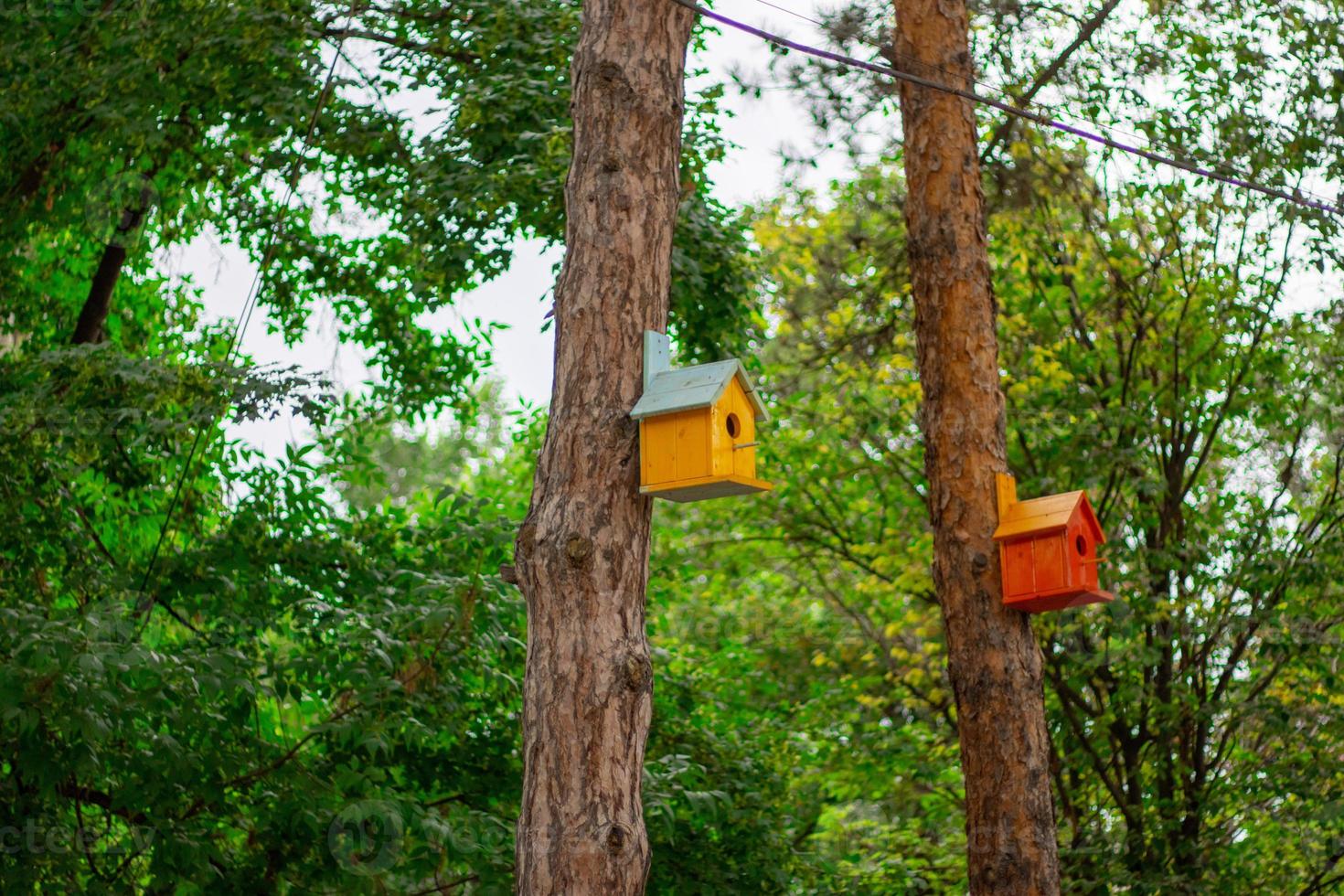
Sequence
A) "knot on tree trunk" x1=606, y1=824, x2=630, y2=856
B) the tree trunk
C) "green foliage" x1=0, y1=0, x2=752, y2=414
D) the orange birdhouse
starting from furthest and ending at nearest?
the tree trunk → "green foliage" x1=0, y1=0, x2=752, y2=414 → the orange birdhouse → "knot on tree trunk" x1=606, y1=824, x2=630, y2=856

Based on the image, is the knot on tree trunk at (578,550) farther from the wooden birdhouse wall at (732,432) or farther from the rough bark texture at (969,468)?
the rough bark texture at (969,468)

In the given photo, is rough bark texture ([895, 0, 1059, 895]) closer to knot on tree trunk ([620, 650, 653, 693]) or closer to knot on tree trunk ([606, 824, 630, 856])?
knot on tree trunk ([620, 650, 653, 693])

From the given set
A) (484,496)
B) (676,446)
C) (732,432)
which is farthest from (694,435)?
(484,496)

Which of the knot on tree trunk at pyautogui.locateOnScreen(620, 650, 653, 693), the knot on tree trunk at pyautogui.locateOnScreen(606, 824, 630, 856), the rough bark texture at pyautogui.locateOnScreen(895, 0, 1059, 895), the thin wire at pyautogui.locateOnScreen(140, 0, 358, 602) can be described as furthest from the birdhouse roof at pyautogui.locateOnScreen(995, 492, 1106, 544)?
the thin wire at pyautogui.locateOnScreen(140, 0, 358, 602)

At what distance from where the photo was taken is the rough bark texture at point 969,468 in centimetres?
538

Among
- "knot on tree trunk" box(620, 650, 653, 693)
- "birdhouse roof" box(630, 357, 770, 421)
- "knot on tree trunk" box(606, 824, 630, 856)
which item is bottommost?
"knot on tree trunk" box(606, 824, 630, 856)

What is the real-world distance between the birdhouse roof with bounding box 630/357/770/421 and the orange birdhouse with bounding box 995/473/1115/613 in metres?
1.70

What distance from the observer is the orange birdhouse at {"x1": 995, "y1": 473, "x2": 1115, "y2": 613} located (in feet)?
16.0

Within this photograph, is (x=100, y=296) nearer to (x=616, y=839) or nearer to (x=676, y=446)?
(x=676, y=446)

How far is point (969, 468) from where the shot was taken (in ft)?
18.4

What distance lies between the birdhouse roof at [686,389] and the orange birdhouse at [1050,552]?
1.70 m

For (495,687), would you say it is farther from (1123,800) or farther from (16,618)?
(1123,800)

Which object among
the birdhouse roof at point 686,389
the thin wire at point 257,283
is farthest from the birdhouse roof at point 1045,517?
the thin wire at point 257,283

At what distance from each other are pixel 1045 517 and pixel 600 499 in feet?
6.63
